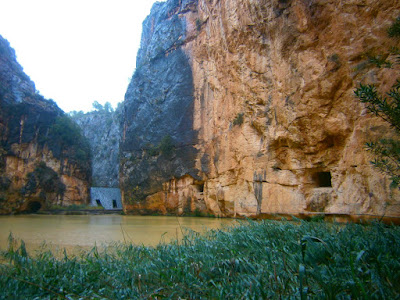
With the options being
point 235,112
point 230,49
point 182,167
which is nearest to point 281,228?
point 235,112

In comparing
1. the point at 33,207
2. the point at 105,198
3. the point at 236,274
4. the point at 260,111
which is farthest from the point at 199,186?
the point at 33,207

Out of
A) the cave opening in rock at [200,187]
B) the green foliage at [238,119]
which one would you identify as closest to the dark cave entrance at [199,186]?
the cave opening in rock at [200,187]

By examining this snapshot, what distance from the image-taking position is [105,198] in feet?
106

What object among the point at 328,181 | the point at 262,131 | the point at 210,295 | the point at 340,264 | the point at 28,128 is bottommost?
the point at 210,295

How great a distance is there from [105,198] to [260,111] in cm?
2506

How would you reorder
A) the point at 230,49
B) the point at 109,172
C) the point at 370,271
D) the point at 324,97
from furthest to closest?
the point at 109,172
the point at 230,49
the point at 324,97
the point at 370,271

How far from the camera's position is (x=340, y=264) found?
2.71 metres

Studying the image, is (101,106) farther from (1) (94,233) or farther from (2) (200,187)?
(1) (94,233)

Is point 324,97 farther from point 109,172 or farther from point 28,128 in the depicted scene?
point 109,172

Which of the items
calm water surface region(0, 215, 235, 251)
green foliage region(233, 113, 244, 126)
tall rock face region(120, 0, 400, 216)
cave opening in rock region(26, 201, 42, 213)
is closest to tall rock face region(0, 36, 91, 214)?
cave opening in rock region(26, 201, 42, 213)

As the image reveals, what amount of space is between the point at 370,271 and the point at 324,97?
9.19 m

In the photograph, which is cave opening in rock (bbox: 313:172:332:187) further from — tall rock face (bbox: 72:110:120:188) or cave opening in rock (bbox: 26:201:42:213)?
tall rock face (bbox: 72:110:120:188)

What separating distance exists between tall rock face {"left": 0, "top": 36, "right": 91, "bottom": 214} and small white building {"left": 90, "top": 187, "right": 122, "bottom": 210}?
93 cm

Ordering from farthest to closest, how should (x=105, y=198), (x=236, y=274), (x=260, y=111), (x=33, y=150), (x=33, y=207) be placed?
1. (x=105, y=198)
2. (x=33, y=207)
3. (x=33, y=150)
4. (x=260, y=111)
5. (x=236, y=274)
